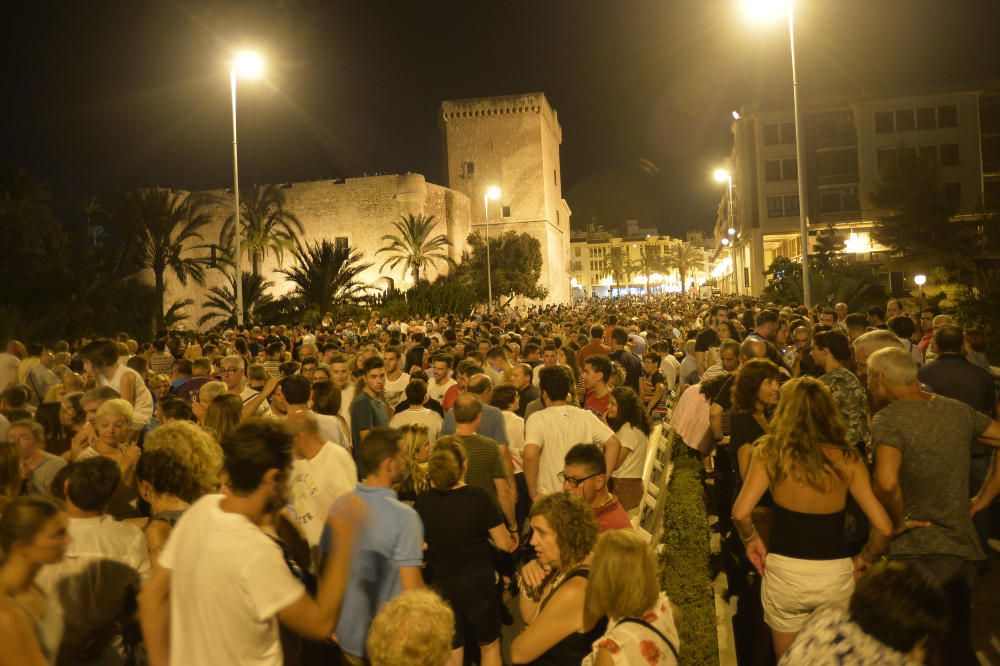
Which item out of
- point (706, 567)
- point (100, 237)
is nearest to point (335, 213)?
point (100, 237)

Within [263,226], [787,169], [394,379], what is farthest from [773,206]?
[394,379]

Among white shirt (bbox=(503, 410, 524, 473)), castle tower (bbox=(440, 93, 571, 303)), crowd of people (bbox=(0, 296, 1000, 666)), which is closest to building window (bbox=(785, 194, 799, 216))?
castle tower (bbox=(440, 93, 571, 303))

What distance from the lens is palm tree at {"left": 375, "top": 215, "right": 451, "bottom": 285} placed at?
54.8m

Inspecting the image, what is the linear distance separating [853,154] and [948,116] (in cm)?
576

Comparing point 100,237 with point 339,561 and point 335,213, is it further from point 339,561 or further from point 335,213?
point 339,561

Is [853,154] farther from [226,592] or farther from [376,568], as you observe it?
[226,592]

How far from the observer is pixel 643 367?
1088cm

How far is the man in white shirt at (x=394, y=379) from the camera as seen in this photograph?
8.38m

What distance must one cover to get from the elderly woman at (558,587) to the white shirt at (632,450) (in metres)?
2.64

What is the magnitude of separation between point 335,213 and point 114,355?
50.2 meters

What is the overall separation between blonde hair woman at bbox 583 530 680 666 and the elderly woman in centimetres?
13

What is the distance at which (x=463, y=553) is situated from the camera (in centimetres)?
420

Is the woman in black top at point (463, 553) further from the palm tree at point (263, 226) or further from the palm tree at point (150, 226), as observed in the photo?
the palm tree at point (263, 226)

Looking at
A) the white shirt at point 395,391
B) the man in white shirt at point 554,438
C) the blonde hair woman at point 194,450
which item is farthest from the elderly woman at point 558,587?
the white shirt at point 395,391
